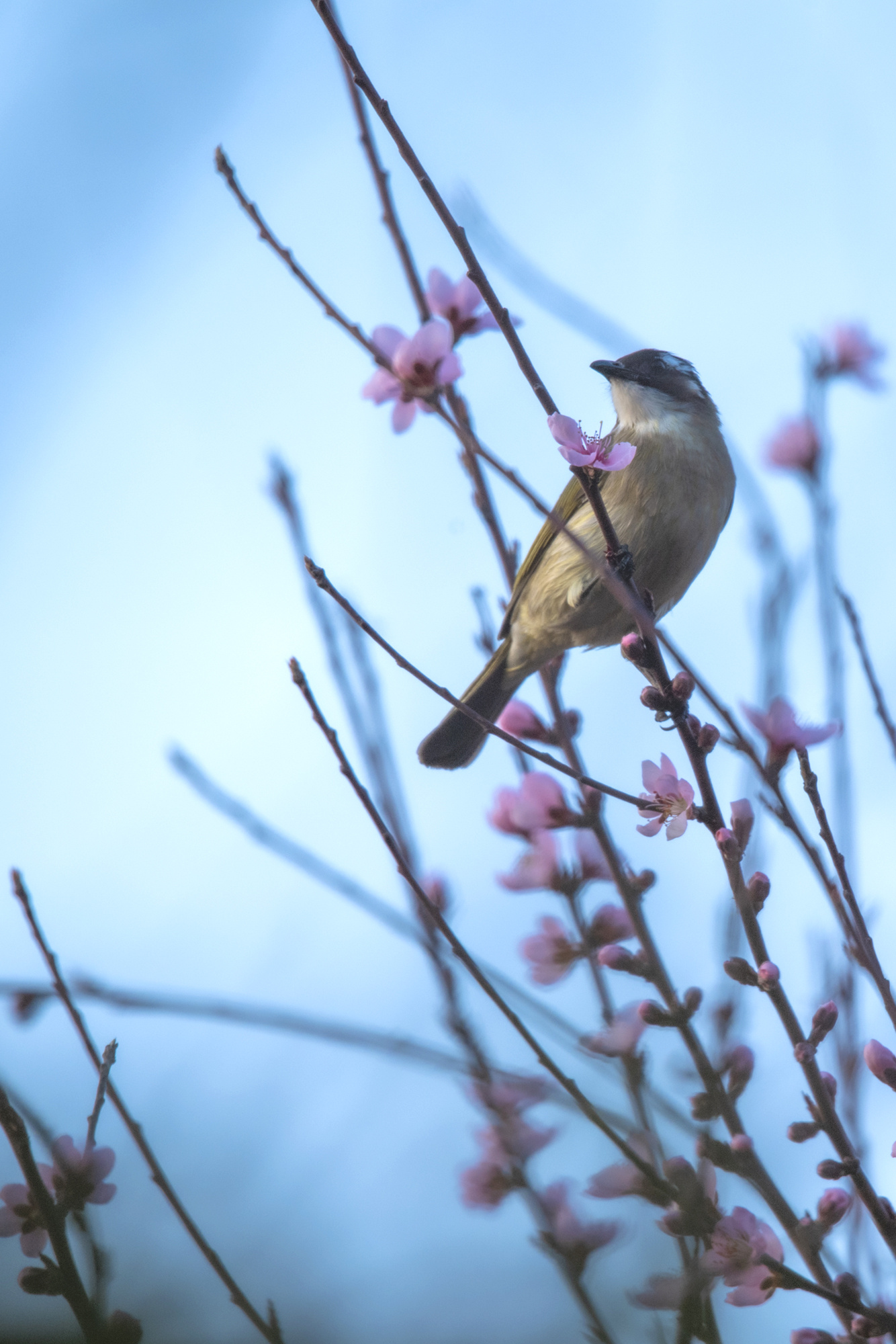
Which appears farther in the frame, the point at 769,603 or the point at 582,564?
the point at 582,564

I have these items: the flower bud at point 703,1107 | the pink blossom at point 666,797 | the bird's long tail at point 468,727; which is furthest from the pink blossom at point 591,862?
the bird's long tail at point 468,727

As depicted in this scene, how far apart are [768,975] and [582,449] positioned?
3.65 ft

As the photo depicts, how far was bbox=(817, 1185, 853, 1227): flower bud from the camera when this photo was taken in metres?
1.87

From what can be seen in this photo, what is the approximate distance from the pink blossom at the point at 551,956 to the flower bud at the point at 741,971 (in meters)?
0.73

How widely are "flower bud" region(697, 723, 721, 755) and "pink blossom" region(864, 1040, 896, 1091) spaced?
617 mm

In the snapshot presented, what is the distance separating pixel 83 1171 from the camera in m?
2.00

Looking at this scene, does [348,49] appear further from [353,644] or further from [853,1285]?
[853,1285]

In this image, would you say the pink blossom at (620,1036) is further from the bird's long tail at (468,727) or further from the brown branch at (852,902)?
the bird's long tail at (468,727)

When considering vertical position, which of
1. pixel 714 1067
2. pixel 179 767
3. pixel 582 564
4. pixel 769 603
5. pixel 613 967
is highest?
pixel 582 564

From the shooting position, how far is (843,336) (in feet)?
11.8

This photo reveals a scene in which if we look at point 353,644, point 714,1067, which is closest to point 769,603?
point 714,1067

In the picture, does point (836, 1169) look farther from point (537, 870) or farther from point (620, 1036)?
point (537, 870)

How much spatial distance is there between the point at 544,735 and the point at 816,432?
1.20 meters

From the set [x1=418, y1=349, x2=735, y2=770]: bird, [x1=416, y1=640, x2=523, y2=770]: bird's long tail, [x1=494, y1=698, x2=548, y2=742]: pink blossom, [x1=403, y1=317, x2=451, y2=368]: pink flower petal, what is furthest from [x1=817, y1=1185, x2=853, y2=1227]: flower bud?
[x1=416, y1=640, x2=523, y2=770]: bird's long tail
